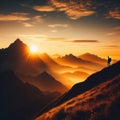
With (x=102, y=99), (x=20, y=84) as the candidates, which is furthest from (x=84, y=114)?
(x=20, y=84)

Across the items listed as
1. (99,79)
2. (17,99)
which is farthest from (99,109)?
(17,99)

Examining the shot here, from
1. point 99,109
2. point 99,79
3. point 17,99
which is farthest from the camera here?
point 17,99

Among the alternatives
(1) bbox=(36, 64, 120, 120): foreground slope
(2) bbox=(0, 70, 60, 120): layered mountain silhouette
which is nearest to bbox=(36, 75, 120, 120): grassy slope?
(1) bbox=(36, 64, 120, 120): foreground slope

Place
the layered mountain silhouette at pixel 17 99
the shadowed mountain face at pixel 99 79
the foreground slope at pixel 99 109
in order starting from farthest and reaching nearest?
the layered mountain silhouette at pixel 17 99 → the shadowed mountain face at pixel 99 79 → the foreground slope at pixel 99 109

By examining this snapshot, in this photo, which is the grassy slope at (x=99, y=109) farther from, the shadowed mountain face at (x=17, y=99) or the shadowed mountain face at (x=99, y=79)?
the shadowed mountain face at (x=17, y=99)

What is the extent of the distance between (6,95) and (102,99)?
452 feet

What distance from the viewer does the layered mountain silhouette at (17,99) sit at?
13500 cm

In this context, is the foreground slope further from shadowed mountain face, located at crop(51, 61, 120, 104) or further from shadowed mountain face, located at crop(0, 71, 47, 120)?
shadowed mountain face, located at crop(0, 71, 47, 120)

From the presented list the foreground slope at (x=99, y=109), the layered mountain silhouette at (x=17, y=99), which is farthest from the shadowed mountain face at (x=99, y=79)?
the layered mountain silhouette at (x=17, y=99)

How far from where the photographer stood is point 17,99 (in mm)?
166625

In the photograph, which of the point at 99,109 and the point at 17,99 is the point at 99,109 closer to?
the point at 99,109

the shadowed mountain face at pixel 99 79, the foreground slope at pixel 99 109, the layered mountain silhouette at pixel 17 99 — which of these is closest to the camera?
the foreground slope at pixel 99 109

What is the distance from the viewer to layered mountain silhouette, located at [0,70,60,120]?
443ft

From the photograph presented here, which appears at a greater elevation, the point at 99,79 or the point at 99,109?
the point at 99,79
